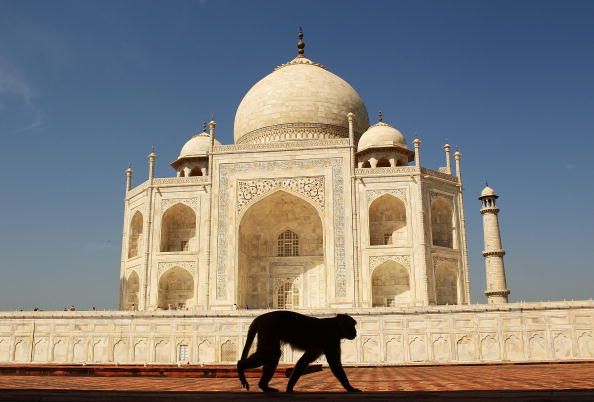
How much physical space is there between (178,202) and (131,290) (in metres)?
4.31

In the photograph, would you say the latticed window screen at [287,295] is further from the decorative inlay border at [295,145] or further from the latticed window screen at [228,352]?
the latticed window screen at [228,352]

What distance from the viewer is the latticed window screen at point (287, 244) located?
23969 mm

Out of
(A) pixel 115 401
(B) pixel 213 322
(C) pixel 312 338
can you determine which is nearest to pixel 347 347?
(B) pixel 213 322

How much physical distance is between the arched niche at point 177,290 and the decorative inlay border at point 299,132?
7.34 meters

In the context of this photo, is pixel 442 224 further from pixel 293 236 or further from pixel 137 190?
pixel 137 190

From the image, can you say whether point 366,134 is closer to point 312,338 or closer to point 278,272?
point 278,272

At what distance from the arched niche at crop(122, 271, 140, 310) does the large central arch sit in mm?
4660

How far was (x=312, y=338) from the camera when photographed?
183 inches

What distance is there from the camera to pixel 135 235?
81.9ft

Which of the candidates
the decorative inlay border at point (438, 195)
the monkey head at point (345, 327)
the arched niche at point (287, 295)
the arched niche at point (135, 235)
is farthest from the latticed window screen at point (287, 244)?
the monkey head at point (345, 327)

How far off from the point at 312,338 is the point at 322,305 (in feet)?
58.8

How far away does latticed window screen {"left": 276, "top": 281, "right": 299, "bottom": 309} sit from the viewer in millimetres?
23141

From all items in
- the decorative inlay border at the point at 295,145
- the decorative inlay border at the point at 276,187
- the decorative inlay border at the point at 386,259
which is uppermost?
the decorative inlay border at the point at 295,145

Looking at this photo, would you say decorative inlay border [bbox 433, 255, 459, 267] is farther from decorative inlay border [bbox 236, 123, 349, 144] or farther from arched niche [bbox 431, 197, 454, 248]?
decorative inlay border [bbox 236, 123, 349, 144]
